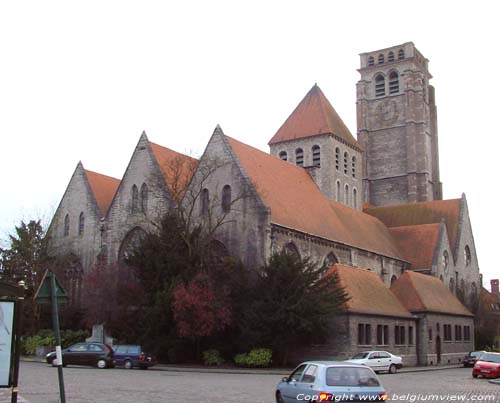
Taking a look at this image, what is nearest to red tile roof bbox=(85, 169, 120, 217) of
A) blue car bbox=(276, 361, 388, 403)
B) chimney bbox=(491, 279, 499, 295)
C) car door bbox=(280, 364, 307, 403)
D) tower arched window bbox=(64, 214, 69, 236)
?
tower arched window bbox=(64, 214, 69, 236)

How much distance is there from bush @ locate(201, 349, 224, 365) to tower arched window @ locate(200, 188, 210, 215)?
10102 millimetres

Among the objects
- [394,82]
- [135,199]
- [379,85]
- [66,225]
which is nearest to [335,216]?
[135,199]

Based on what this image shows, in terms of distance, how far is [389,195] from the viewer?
238 ft

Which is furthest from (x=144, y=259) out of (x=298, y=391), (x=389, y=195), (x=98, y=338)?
(x=389, y=195)

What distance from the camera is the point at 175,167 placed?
43500 millimetres

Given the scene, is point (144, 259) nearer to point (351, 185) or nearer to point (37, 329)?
point (37, 329)

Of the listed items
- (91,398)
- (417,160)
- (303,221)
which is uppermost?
(417,160)

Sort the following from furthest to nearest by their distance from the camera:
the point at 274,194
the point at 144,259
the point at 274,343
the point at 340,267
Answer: the point at 274,194, the point at 340,267, the point at 144,259, the point at 274,343

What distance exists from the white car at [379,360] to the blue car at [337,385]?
20.0 m

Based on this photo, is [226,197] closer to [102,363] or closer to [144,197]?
[144,197]

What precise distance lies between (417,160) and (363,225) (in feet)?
62.0

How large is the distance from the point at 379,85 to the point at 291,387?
65.9 meters

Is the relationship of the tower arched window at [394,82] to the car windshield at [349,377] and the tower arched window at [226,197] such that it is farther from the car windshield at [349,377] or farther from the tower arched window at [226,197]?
the car windshield at [349,377]

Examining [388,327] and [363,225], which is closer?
[388,327]
